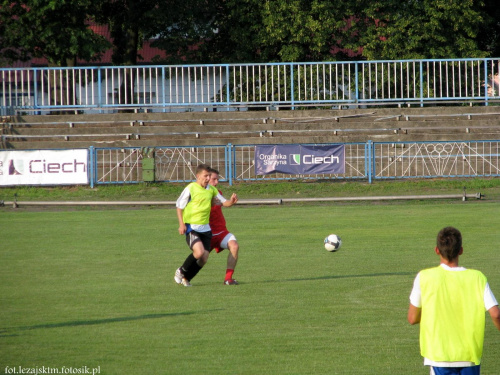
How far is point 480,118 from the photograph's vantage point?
29.8 meters

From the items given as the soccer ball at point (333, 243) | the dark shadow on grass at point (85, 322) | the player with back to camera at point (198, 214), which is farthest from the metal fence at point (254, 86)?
the dark shadow on grass at point (85, 322)

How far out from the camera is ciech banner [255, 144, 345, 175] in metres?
26.0

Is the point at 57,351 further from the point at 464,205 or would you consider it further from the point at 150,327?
the point at 464,205

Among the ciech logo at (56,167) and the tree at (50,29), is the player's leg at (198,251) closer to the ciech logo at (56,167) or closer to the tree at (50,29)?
the ciech logo at (56,167)

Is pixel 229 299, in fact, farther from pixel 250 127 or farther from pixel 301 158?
pixel 250 127

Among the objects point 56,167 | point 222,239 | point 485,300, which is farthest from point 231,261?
point 56,167

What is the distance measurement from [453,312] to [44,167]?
22985 mm

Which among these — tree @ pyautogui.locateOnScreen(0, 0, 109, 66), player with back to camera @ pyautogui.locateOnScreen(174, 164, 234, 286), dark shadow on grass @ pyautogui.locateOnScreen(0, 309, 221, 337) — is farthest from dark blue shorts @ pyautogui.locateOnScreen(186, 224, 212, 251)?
tree @ pyautogui.locateOnScreen(0, 0, 109, 66)

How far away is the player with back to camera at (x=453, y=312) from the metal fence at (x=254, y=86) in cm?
2681

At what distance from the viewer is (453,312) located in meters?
4.73

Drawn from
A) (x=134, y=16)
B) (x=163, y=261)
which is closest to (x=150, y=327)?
(x=163, y=261)

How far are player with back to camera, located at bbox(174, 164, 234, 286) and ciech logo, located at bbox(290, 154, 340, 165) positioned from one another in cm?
1542

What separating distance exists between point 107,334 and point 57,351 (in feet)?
2.60

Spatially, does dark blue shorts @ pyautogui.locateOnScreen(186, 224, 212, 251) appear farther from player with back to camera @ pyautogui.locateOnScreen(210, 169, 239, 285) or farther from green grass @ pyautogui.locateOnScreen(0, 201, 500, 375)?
green grass @ pyautogui.locateOnScreen(0, 201, 500, 375)
